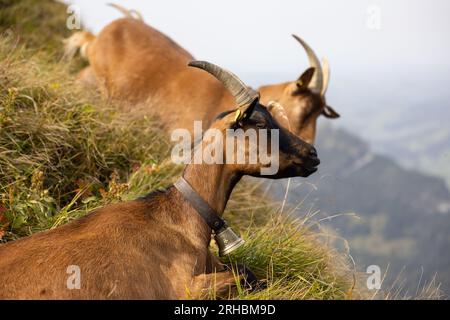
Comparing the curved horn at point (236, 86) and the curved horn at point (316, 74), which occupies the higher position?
the curved horn at point (236, 86)

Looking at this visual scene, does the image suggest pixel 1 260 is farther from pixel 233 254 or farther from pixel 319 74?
pixel 319 74

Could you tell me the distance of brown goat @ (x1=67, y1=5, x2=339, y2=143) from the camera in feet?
31.1

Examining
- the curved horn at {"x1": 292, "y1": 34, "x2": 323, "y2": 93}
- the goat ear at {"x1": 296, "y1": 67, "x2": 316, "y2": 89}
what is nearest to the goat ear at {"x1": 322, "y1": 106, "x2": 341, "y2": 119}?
the curved horn at {"x1": 292, "y1": 34, "x2": 323, "y2": 93}

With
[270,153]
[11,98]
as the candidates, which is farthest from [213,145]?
[11,98]

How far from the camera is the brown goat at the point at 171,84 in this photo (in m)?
9.47

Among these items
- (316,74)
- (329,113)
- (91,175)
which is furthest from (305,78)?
(91,175)

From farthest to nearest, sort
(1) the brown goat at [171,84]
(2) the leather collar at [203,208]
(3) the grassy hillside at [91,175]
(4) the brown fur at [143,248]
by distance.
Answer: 1. (1) the brown goat at [171,84]
2. (3) the grassy hillside at [91,175]
3. (2) the leather collar at [203,208]
4. (4) the brown fur at [143,248]

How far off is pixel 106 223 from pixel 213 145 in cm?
99

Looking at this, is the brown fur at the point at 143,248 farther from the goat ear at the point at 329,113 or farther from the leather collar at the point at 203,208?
the goat ear at the point at 329,113

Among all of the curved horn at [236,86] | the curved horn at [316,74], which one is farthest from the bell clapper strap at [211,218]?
Answer: the curved horn at [316,74]

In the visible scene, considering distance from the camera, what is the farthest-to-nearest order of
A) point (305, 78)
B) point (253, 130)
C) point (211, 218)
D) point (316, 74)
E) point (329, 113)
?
point (329, 113)
point (316, 74)
point (305, 78)
point (253, 130)
point (211, 218)

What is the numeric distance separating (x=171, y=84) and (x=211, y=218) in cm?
503

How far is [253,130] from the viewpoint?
→ 16.5ft

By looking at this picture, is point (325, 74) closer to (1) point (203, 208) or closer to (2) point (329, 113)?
(2) point (329, 113)
